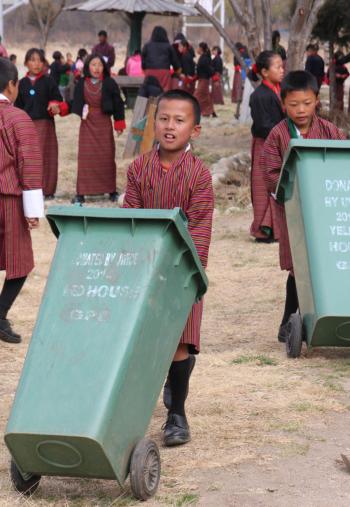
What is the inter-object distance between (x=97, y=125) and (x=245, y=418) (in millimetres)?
7474

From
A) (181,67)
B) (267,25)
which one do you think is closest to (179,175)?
(267,25)

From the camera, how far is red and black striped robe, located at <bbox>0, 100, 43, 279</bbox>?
6316 millimetres

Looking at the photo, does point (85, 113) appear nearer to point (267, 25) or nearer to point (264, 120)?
point (267, 25)

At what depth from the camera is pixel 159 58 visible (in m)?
18.7

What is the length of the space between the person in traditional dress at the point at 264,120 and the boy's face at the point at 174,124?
4154 mm

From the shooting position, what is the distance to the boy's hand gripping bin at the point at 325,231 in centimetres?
584

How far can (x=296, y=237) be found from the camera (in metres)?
6.14

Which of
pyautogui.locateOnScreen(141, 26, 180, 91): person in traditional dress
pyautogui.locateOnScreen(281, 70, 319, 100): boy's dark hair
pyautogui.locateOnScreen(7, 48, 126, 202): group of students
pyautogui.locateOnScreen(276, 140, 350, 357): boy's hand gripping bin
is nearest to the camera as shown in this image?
pyautogui.locateOnScreen(276, 140, 350, 357): boy's hand gripping bin

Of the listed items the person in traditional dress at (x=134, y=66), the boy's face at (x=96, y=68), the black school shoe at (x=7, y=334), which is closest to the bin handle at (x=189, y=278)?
the black school shoe at (x=7, y=334)

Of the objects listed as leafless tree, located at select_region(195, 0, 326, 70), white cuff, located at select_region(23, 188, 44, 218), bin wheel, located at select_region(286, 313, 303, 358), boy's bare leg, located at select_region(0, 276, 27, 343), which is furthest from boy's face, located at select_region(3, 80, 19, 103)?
leafless tree, located at select_region(195, 0, 326, 70)

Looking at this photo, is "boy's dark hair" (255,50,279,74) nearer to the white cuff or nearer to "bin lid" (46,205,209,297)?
the white cuff

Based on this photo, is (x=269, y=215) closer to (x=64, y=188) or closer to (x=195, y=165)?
(x=64, y=188)

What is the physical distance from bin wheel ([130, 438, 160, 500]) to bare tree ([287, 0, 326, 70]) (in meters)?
8.97

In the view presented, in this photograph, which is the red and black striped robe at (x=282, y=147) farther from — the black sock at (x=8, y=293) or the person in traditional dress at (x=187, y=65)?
the person in traditional dress at (x=187, y=65)
